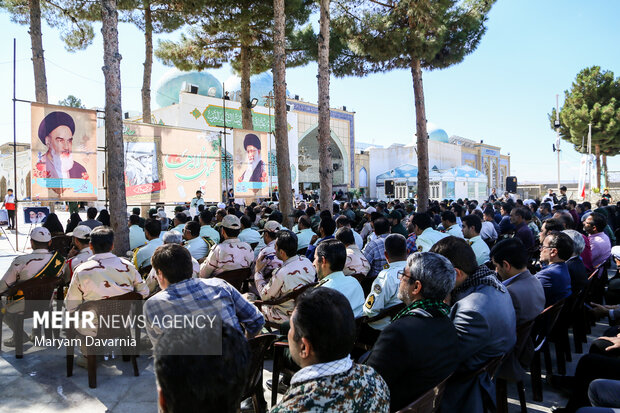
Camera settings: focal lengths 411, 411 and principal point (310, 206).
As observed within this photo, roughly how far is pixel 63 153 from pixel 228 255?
5673mm

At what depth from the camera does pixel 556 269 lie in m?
3.44

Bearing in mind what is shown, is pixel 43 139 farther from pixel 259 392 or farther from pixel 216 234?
pixel 259 392

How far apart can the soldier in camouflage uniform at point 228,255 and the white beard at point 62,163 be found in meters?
5.38

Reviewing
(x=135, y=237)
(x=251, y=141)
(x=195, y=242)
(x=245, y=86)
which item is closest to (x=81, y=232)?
(x=195, y=242)

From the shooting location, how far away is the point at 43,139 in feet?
25.7

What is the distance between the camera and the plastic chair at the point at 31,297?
3.64 metres

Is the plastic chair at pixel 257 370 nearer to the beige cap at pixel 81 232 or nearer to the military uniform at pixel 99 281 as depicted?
the military uniform at pixel 99 281

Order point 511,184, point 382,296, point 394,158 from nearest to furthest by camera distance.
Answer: point 382,296 < point 511,184 < point 394,158

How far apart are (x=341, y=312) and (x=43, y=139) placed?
839 centimetres

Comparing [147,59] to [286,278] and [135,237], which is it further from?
[286,278]

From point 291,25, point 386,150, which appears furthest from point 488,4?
point 386,150

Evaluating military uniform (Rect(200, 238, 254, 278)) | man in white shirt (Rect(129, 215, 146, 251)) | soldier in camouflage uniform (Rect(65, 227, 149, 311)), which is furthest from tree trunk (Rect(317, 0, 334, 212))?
soldier in camouflage uniform (Rect(65, 227, 149, 311))

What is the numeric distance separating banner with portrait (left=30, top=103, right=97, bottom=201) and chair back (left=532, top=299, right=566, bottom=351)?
8.23 m

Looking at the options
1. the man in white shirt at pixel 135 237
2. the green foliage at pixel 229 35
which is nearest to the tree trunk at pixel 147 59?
the green foliage at pixel 229 35
